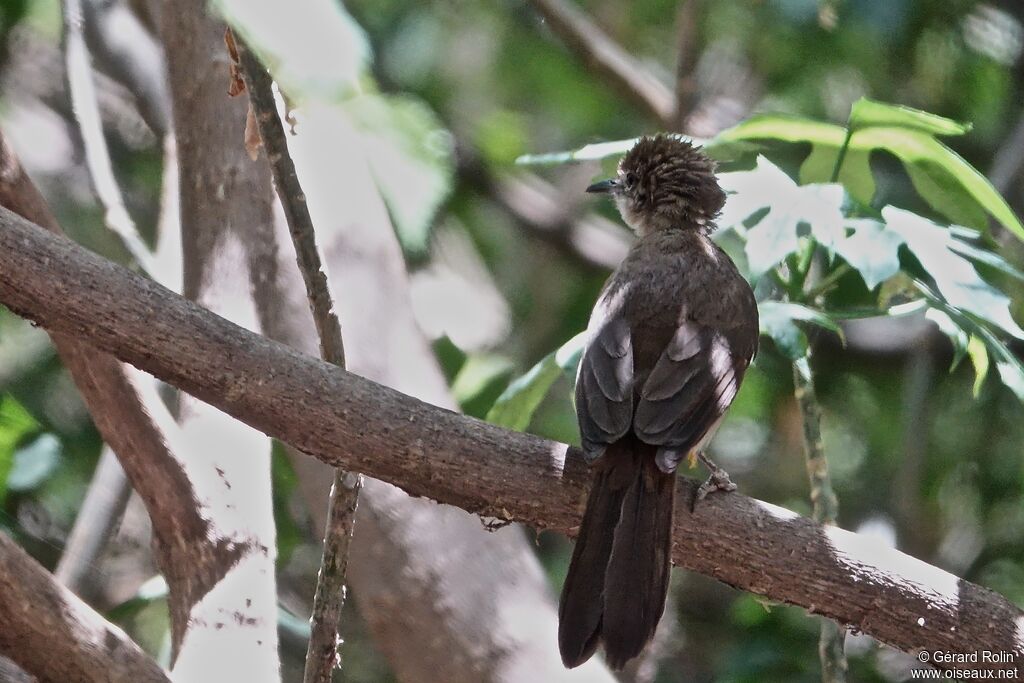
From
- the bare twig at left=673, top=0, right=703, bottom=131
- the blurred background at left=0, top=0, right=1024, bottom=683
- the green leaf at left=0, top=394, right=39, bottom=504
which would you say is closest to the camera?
the green leaf at left=0, top=394, right=39, bottom=504

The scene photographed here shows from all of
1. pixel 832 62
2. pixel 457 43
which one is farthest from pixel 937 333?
pixel 457 43

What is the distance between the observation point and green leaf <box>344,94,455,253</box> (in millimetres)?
1312

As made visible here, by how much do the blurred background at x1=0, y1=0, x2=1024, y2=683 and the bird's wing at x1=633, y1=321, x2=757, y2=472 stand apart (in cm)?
179

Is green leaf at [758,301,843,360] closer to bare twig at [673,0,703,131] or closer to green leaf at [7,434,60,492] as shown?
green leaf at [7,434,60,492]

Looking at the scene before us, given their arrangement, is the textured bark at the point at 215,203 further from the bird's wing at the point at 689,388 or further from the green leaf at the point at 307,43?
the green leaf at the point at 307,43

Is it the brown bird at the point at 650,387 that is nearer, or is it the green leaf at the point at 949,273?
the brown bird at the point at 650,387

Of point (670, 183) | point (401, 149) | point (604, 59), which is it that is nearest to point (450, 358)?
point (670, 183)

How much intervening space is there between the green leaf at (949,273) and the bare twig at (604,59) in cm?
328

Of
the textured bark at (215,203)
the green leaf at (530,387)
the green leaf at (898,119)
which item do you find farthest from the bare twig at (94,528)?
the green leaf at (898,119)

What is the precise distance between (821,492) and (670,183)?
4.18ft

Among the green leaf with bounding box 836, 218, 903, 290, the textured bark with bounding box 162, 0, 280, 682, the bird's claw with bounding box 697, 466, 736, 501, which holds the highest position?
the textured bark with bounding box 162, 0, 280, 682

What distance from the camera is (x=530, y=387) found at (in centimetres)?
344

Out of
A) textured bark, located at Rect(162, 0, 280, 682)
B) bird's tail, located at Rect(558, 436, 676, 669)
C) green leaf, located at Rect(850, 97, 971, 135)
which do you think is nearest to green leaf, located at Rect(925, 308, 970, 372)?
green leaf, located at Rect(850, 97, 971, 135)

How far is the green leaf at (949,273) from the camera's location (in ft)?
10.1
